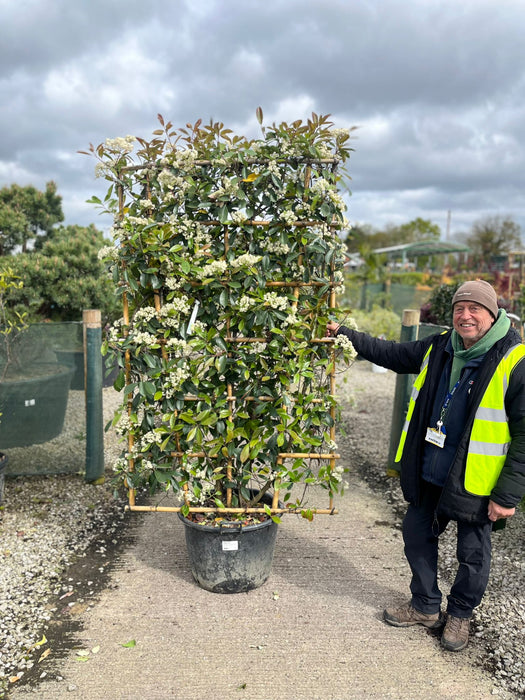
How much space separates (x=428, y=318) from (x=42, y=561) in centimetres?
699

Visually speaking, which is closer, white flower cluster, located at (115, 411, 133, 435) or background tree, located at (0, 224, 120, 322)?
white flower cluster, located at (115, 411, 133, 435)

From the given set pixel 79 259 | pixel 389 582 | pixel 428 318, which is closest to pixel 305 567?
pixel 389 582

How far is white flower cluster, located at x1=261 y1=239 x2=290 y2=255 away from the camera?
8.68 ft

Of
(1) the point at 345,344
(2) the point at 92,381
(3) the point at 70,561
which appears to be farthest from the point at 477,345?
(2) the point at 92,381

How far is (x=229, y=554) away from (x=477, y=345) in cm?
169

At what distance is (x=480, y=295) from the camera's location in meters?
2.44

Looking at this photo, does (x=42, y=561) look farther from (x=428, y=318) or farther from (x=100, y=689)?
(x=428, y=318)

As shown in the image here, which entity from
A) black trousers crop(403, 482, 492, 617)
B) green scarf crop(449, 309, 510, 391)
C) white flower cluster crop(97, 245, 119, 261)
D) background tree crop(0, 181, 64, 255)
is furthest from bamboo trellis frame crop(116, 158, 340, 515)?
background tree crop(0, 181, 64, 255)

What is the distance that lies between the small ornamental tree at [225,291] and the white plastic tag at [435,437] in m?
0.51

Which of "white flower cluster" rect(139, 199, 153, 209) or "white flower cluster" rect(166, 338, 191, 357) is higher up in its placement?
"white flower cluster" rect(139, 199, 153, 209)

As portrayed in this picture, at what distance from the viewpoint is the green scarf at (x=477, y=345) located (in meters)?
2.44

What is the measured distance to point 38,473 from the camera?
437 centimetres

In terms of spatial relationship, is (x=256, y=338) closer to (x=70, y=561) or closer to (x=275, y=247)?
(x=275, y=247)

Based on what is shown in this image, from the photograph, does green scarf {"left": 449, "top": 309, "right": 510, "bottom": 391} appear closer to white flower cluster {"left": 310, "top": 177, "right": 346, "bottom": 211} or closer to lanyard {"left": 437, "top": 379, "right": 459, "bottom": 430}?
lanyard {"left": 437, "top": 379, "right": 459, "bottom": 430}
